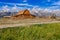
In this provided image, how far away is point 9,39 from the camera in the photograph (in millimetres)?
15344

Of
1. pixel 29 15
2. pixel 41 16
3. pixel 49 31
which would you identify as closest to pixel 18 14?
pixel 29 15

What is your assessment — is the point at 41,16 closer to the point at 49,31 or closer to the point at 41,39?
the point at 49,31

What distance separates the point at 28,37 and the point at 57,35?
8.01 feet

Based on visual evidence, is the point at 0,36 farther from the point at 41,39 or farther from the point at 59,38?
the point at 59,38

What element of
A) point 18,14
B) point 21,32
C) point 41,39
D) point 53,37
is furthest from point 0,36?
point 18,14

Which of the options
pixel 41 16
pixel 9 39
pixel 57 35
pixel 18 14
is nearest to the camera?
pixel 9 39

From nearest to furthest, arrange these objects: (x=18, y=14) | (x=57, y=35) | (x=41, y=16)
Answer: (x=57, y=35)
(x=18, y=14)
(x=41, y=16)

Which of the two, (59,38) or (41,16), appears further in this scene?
(41,16)

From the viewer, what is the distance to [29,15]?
3416 centimetres

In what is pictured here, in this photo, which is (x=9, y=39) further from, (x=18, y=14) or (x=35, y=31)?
(x=18, y=14)

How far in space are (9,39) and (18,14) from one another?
17724 mm

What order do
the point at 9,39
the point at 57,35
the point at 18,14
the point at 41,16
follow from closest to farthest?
1. the point at 9,39
2. the point at 57,35
3. the point at 18,14
4. the point at 41,16

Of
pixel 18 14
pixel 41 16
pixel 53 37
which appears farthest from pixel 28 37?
pixel 41 16

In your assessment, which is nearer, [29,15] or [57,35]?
[57,35]
